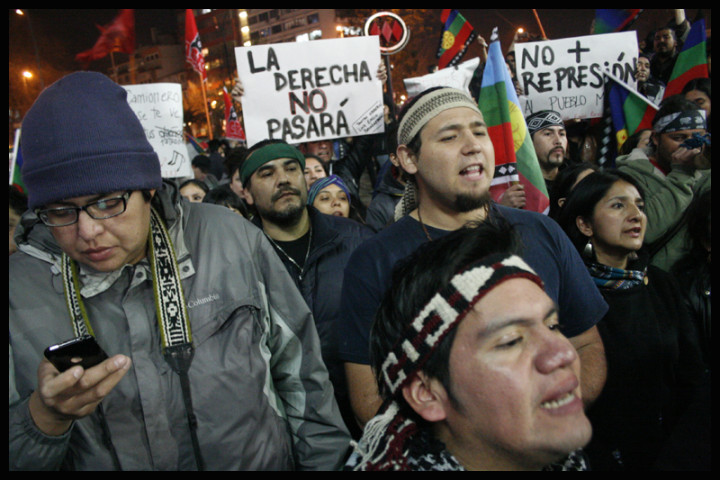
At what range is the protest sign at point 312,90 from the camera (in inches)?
186

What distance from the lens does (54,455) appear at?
4.91 feet

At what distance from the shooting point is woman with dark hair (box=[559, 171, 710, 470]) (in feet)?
8.68

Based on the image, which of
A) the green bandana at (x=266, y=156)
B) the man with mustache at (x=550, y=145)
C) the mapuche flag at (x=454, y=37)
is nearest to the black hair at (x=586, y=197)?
the man with mustache at (x=550, y=145)

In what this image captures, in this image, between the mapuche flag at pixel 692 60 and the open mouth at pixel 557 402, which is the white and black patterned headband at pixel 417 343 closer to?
the open mouth at pixel 557 402

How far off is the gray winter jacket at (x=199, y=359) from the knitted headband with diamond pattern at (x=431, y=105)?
92cm

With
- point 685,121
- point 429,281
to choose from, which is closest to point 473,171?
point 429,281

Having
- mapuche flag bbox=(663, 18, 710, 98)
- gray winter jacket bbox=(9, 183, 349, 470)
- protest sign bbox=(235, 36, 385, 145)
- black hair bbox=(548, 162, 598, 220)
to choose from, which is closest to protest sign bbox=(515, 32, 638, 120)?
mapuche flag bbox=(663, 18, 710, 98)

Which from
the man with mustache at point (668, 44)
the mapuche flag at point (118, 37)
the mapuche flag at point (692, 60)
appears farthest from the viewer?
the mapuche flag at point (118, 37)

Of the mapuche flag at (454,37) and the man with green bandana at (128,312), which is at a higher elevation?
the mapuche flag at (454,37)

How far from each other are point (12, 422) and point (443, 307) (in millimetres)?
1394

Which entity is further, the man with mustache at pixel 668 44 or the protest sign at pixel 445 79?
the man with mustache at pixel 668 44

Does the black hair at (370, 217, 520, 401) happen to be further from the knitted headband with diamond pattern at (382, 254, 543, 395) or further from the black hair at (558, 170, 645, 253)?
the black hair at (558, 170, 645, 253)
